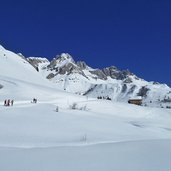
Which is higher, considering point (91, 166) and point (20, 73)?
point (20, 73)

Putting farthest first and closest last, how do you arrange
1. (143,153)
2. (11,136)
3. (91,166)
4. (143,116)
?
(143,116) → (11,136) → (143,153) → (91,166)

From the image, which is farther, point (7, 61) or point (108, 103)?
point (7, 61)

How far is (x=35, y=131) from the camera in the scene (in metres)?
16.5

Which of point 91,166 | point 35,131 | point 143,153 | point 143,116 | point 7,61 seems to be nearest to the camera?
point 91,166

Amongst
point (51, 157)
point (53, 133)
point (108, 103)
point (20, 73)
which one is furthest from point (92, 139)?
point (20, 73)

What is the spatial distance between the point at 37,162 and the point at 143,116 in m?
28.6

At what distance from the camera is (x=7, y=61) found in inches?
2817

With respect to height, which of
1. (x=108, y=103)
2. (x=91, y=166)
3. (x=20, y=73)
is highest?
(x=20, y=73)

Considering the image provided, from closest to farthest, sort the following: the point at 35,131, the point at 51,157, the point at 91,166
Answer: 1. the point at 91,166
2. the point at 51,157
3. the point at 35,131

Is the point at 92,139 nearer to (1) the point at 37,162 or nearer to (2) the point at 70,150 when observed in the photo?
(2) the point at 70,150

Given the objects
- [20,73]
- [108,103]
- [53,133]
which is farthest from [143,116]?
[20,73]

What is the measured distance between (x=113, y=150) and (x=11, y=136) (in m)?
4.73

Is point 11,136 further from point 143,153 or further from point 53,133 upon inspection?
point 143,153

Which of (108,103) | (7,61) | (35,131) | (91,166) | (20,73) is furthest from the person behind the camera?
(7,61)
